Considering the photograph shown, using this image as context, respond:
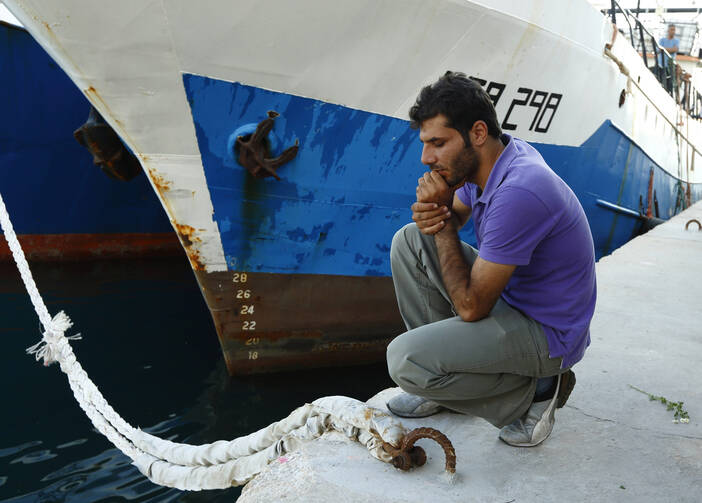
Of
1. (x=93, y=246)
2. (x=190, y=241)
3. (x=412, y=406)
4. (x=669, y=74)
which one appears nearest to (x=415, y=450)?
(x=412, y=406)

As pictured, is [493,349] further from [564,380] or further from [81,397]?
[81,397]

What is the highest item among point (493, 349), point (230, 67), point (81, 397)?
point (230, 67)

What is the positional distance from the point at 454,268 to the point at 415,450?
57 cm

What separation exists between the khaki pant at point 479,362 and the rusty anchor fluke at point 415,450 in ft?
0.40

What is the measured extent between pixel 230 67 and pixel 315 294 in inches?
64.2

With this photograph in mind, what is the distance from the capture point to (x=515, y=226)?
1.69 metres

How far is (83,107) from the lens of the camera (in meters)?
6.99

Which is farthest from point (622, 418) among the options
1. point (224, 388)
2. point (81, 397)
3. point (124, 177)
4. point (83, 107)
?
point (83, 107)

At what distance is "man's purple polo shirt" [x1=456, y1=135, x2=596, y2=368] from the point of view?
1701mm

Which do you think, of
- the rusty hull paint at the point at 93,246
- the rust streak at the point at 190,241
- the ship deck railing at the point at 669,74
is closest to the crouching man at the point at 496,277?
the rust streak at the point at 190,241

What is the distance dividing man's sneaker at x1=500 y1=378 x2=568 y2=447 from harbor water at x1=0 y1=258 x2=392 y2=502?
174 cm

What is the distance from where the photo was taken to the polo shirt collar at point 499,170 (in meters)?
1.82

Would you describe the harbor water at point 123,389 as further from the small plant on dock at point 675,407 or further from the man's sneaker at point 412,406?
the small plant on dock at point 675,407

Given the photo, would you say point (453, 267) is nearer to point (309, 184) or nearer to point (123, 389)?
point (309, 184)
